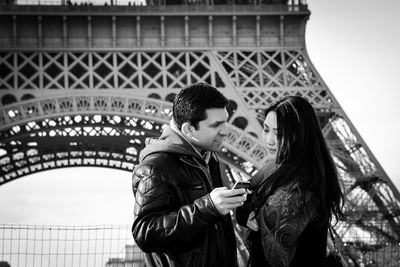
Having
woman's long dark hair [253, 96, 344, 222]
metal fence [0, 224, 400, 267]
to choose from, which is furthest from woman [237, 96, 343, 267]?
metal fence [0, 224, 400, 267]

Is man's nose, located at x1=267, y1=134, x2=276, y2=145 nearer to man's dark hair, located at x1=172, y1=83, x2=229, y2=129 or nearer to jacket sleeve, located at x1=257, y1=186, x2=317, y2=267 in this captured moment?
jacket sleeve, located at x1=257, y1=186, x2=317, y2=267

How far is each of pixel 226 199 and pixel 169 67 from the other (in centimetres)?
2181

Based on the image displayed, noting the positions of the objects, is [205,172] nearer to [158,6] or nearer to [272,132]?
[272,132]

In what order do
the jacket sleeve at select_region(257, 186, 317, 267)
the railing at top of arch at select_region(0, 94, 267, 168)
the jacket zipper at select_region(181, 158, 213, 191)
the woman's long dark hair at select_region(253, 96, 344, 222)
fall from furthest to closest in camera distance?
the railing at top of arch at select_region(0, 94, 267, 168) → the woman's long dark hair at select_region(253, 96, 344, 222) → the jacket sleeve at select_region(257, 186, 317, 267) → the jacket zipper at select_region(181, 158, 213, 191)

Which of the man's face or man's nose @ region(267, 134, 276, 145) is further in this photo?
man's nose @ region(267, 134, 276, 145)

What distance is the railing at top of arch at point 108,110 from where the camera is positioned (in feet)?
79.2

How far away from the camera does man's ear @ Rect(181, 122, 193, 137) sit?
4262 millimetres

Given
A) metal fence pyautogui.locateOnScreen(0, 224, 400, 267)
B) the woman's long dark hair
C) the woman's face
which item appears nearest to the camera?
the woman's long dark hair

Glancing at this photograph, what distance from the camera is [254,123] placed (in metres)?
24.9

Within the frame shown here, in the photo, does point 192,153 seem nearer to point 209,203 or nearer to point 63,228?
point 209,203

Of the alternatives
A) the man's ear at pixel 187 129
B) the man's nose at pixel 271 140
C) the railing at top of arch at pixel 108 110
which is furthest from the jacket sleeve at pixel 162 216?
the railing at top of arch at pixel 108 110

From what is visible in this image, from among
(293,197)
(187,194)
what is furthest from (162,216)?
(293,197)

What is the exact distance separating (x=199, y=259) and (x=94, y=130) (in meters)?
27.1

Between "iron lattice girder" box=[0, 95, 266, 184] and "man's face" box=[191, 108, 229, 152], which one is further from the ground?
"man's face" box=[191, 108, 229, 152]
